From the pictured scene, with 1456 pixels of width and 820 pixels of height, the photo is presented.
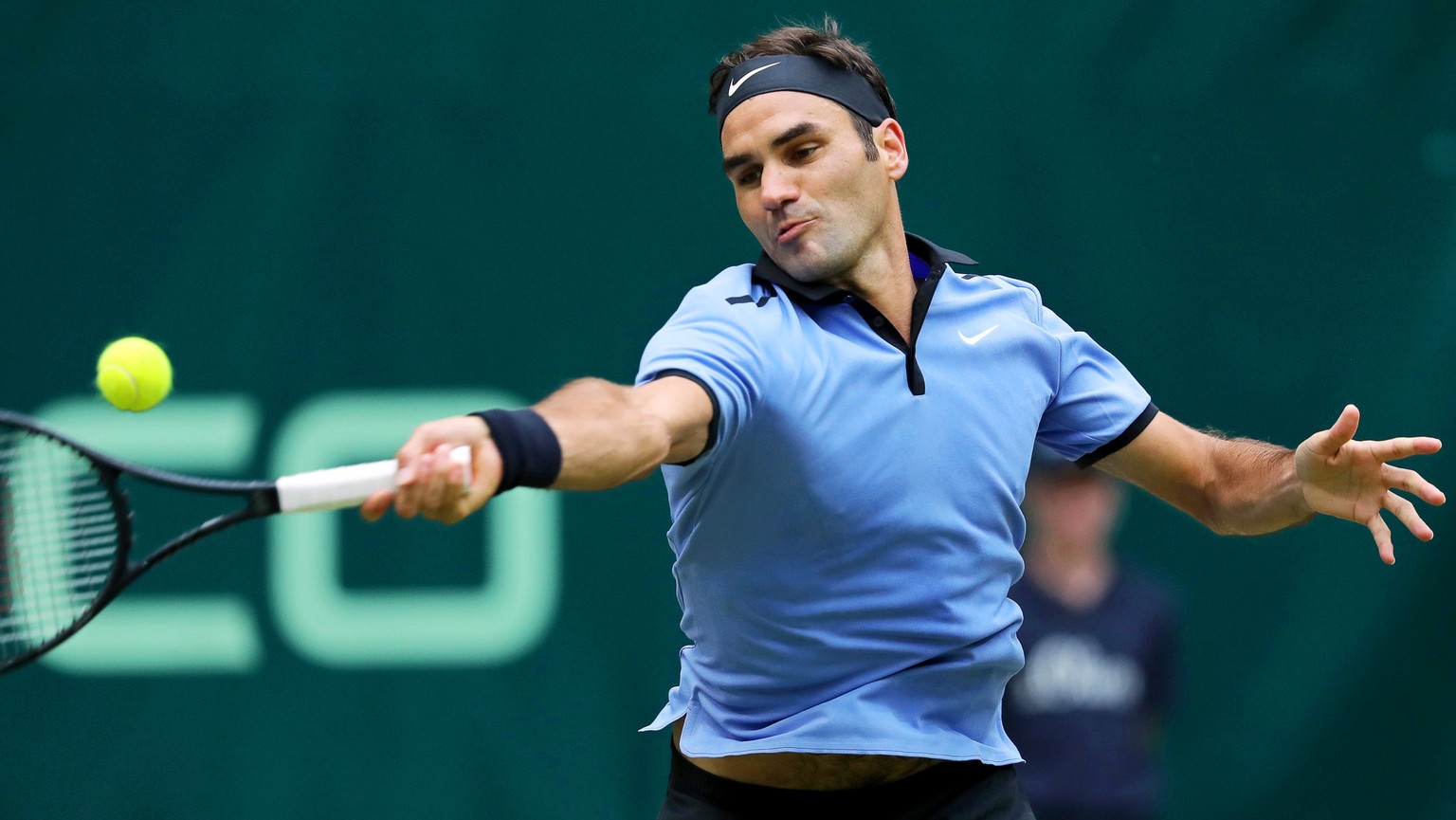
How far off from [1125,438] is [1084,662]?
790mm

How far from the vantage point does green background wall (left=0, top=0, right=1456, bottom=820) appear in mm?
3951

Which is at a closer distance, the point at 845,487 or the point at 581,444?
the point at 581,444

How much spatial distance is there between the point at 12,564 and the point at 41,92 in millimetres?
2055

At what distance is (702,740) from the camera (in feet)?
8.19

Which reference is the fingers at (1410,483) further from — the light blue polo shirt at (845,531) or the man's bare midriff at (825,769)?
the man's bare midriff at (825,769)

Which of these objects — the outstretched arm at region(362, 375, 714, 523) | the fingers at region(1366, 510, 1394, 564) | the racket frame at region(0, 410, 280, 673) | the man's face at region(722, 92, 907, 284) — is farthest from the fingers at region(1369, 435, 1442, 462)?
the racket frame at region(0, 410, 280, 673)

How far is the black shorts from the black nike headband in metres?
1.14

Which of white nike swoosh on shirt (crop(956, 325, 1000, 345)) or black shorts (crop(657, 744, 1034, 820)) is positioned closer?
black shorts (crop(657, 744, 1034, 820))

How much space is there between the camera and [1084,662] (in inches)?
135

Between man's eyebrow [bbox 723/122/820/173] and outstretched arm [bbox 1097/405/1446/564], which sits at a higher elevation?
man's eyebrow [bbox 723/122/820/173]

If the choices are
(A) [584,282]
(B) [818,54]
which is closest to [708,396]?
(B) [818,54]

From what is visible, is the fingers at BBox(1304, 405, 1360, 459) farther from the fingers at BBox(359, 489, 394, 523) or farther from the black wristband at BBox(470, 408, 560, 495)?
the fingers at BBox(359, 489, 394, 523)

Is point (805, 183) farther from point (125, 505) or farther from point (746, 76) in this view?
point (125, 505)

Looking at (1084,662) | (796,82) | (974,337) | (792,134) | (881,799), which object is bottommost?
(881,799)
